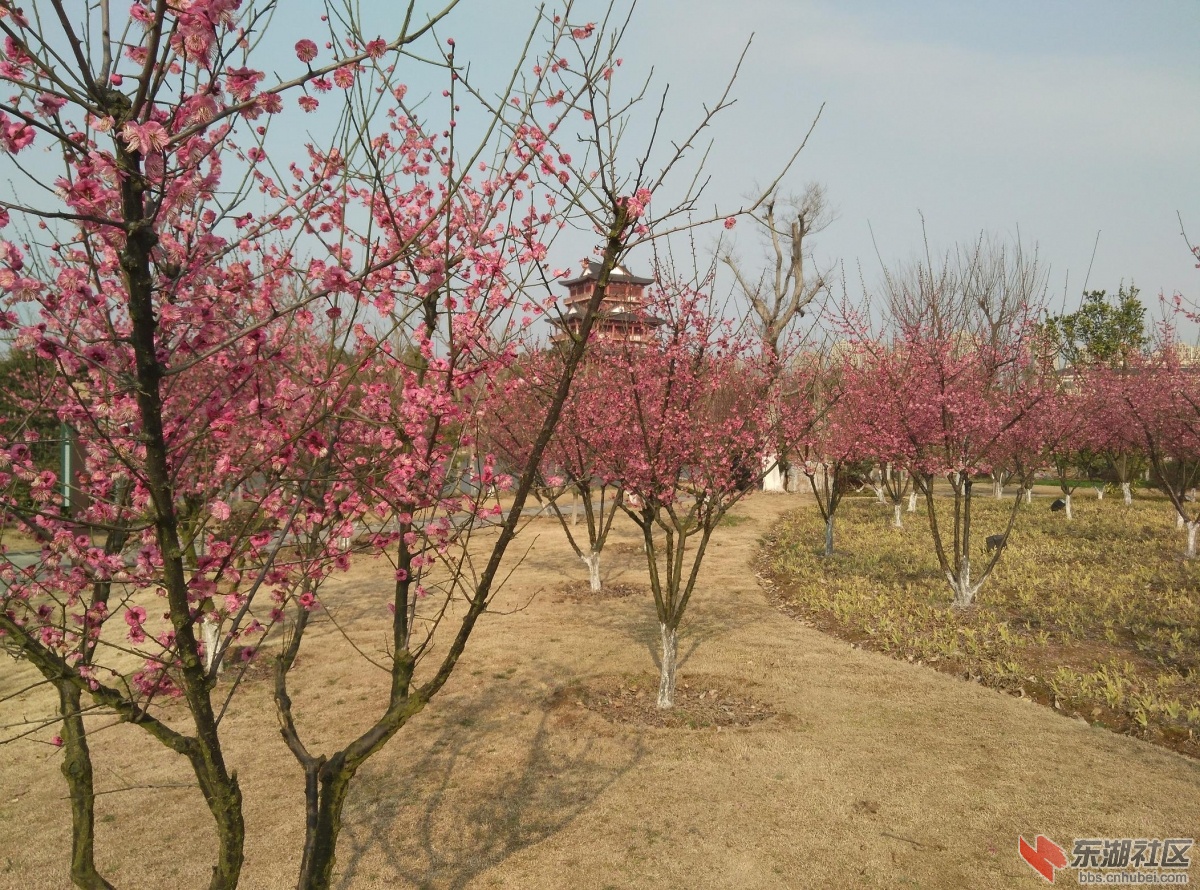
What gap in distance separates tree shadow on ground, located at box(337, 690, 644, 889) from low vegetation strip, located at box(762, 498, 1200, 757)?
4452 mm

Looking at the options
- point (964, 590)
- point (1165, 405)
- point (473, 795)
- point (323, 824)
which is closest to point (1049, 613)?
point (964, 590)

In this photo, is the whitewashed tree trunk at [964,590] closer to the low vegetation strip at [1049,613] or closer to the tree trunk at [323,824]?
the low vegetation strip at [1049,613]

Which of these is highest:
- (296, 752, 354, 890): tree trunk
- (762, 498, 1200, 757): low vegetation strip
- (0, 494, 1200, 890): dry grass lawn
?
(296, 752, 354, 890): tree trunk

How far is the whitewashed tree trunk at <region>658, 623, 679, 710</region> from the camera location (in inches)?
280

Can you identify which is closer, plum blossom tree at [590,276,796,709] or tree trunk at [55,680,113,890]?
tree trunk at [55,680,113,890]

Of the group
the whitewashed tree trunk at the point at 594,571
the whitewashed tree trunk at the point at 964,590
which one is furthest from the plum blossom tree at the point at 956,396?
the whitewashed tree trunk at the point at 594,571

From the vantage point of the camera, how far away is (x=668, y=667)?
712 cm

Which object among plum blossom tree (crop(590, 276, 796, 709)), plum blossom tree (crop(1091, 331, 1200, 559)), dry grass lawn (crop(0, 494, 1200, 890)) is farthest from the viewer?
plum blossom tree (crop(1091, 331, 1200, 559))

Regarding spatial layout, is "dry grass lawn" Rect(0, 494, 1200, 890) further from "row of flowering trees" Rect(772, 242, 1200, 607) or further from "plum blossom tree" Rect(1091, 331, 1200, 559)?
"plum blossom tree" Rect(1091, 331, 1200, 559)

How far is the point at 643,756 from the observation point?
616cm

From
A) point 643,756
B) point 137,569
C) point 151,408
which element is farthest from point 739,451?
point 151,408

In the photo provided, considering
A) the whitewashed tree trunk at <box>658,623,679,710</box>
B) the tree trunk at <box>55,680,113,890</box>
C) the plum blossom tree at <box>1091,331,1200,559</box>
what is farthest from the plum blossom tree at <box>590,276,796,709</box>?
the plum blossom tree at <box>1091,331,1200,559</box>

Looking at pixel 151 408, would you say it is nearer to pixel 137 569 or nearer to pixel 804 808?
pixel 137 569

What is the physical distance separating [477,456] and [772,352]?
5339 mm
